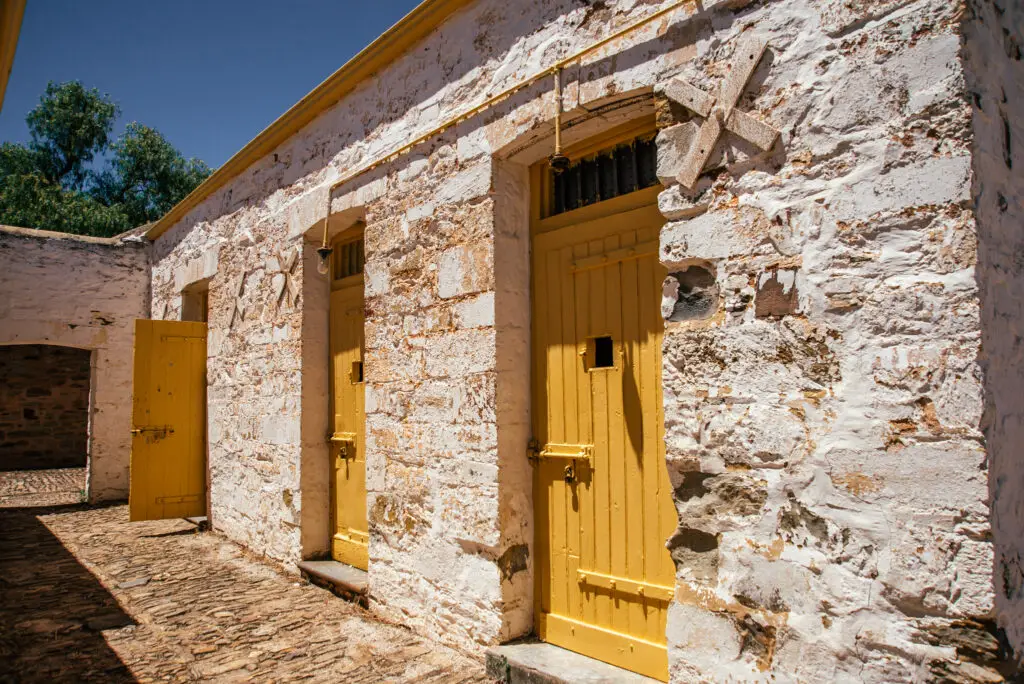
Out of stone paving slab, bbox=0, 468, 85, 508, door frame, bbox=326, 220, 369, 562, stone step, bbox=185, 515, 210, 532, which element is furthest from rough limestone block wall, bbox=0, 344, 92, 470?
door frame, bbox=326, 220, 369, 562

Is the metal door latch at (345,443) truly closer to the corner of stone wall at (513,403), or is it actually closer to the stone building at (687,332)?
the stone building at (687,332)

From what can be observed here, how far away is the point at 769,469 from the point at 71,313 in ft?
29.5

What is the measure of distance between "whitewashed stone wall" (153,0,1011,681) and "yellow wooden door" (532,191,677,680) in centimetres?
16

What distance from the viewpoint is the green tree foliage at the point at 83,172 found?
17500 mm

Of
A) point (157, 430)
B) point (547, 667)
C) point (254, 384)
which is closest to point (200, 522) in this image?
point (157, 430)

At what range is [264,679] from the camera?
11.0 ft

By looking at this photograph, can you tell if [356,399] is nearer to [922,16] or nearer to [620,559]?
[620,559]

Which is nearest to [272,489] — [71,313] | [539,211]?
[539,211]

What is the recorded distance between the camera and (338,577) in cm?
467

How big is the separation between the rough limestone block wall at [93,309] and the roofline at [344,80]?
2.81 meters

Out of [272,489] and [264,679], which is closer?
[264,679]

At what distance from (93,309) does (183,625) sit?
610 cm

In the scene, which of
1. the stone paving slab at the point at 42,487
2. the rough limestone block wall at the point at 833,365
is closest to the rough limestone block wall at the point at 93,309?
the stone paving slab at the point at 42,487

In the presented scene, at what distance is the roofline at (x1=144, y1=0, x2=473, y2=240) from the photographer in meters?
3.99
